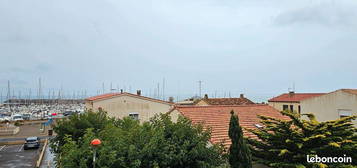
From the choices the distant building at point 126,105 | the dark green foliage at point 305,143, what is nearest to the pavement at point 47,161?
the distant building at point 126,105

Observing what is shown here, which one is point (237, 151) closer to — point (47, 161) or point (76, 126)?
point (76, 126)

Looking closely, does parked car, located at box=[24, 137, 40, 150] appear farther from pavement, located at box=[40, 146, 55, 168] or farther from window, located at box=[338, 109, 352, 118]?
window, located at box=[338, 109, 352, 118]

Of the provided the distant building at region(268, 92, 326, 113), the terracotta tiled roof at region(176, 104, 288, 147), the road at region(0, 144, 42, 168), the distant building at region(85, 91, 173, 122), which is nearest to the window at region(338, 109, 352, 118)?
the terracotta tiled roof at region(176, 104, 288, 147)

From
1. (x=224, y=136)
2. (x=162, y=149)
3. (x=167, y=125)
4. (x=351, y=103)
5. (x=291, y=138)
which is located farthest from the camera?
(x=351, y=103)

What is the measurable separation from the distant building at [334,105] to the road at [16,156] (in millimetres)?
28010

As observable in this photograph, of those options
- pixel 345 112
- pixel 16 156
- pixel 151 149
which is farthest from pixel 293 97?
pixel 16 156

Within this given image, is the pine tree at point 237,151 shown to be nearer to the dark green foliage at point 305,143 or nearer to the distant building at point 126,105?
the dark green foliage at point 305,143

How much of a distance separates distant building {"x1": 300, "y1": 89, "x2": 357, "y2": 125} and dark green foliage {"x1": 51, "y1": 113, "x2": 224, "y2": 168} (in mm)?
16767

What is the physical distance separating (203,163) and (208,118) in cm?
595

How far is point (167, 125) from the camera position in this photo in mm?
10031

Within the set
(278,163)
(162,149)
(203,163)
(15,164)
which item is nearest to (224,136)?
(278,163)

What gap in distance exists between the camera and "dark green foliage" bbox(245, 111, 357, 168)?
33.7 feet

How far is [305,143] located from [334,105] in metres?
13.6

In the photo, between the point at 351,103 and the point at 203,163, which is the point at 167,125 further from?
the point at 351,103
